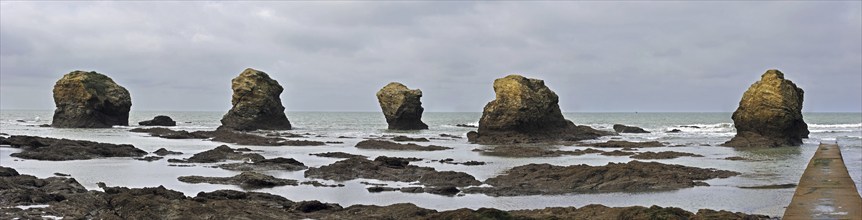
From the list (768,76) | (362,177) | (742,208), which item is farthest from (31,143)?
(768,76)

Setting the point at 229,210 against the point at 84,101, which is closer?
the point at 229,210

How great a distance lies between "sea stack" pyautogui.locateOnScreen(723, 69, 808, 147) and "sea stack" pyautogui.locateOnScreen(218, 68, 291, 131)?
140ft

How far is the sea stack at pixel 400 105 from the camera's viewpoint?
73188mm

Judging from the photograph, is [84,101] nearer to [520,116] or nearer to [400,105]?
[400,105]

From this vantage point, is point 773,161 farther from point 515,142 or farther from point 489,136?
point 489,136

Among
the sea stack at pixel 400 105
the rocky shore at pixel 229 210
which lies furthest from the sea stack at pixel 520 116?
the rocky shore at pixel 229 210

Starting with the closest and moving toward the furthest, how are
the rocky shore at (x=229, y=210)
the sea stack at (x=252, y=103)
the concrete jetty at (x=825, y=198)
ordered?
the rocky shore at (x=229, y=210), the concrete jetty at (x=825, y=198), the sea stack at (x=252, y=103)

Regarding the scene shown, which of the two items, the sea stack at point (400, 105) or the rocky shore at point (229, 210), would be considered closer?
the rocky shore at point (229, 210)

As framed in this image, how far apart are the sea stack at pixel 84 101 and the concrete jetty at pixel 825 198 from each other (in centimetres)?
6329

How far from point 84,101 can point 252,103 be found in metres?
16.1

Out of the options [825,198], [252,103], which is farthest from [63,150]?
[252,103]

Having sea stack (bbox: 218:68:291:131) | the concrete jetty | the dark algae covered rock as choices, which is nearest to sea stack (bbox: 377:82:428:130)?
sea stack (bbox: 218:68:291:131)

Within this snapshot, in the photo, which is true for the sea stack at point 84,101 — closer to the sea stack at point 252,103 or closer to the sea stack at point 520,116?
the sea stack at point 252,103

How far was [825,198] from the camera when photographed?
15.0 meters
